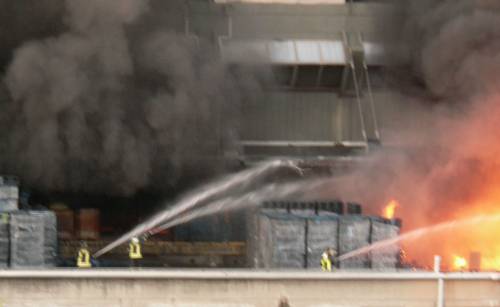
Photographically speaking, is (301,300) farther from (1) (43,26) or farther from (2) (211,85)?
(1) (43,26)

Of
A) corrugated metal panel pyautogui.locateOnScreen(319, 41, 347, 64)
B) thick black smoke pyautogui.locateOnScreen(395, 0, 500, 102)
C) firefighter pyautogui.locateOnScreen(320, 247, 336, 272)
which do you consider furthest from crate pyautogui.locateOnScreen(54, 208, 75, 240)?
thick black smoke pyautogui.locateOnScreen(395, 0, 500, 102)

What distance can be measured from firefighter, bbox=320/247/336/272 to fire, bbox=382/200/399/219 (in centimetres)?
379

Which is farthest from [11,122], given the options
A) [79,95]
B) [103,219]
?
[103,219]

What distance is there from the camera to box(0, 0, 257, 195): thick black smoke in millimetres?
12672

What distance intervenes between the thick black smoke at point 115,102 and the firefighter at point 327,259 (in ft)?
13.4

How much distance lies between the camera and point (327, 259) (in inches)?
383

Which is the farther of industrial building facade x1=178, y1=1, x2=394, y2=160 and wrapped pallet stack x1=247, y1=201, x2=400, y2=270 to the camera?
industrial building facade x1=178, y1=1, x2=394, y2=160

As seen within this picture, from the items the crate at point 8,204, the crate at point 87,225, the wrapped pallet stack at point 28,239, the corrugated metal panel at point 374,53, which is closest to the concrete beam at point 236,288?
the wrapped pallet stack at point 28,239

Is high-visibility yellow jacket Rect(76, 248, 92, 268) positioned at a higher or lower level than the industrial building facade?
lower

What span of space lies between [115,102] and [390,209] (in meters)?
5.37

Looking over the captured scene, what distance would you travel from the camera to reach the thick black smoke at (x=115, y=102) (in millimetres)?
12672

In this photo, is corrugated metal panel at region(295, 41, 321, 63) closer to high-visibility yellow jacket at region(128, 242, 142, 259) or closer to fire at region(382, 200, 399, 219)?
fire at region(382, 200, 399, 219)

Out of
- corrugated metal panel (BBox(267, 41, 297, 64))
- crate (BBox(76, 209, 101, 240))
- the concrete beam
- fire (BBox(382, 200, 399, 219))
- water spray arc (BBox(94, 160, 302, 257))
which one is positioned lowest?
the concrete beam

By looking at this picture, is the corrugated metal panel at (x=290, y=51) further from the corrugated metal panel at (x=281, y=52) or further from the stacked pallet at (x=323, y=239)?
the stacked pallet at (x=323, y=239)
